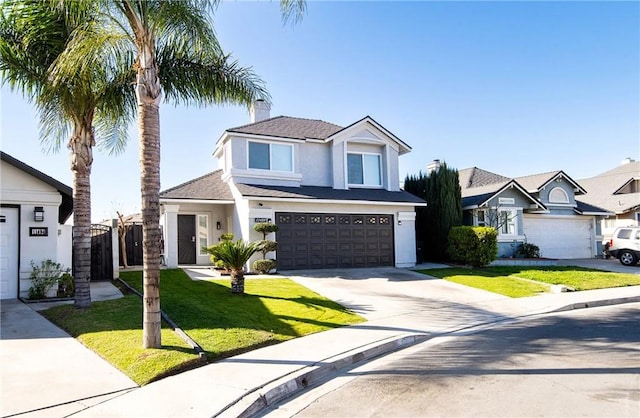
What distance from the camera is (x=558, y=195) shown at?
1053 inches

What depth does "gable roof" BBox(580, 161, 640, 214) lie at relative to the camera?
97.3 feet

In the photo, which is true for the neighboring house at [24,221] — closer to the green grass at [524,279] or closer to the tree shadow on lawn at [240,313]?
the tree shadow on lawn at [240,313]

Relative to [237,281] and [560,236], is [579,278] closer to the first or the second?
[560,236]

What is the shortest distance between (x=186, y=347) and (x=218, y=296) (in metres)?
4.71

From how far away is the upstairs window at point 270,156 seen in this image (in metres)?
19.3

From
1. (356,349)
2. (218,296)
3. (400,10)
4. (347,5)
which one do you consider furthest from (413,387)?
(400,10)

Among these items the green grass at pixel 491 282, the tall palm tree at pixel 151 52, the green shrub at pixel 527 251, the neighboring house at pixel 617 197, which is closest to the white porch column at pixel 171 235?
the tall palm tree at pixel 151 52

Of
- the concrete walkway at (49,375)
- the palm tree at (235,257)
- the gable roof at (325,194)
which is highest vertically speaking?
the gable roof at (325,194)

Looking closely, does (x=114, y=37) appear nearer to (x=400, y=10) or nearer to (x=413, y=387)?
(x=413, y=387)

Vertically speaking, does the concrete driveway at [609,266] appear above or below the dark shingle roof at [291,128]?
below

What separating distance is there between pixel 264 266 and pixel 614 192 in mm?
28297

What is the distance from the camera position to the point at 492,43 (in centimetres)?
1535

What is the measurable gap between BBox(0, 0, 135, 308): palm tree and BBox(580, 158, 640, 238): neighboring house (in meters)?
29.8

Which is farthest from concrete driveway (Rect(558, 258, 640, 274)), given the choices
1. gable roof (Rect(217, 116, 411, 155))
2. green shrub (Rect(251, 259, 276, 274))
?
green shrub (Rect(251, 259, 276, 274))
